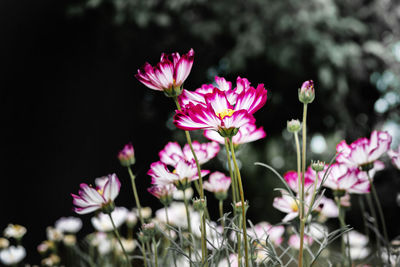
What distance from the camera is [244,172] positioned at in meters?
2.54

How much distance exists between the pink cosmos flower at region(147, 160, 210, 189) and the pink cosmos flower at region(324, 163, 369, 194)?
0.62ft

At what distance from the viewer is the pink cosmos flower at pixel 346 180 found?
0.51 metres

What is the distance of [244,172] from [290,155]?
A: 1.45 ft

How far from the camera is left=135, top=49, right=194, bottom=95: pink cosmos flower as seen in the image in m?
0.42

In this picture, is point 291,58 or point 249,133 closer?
point 249,133

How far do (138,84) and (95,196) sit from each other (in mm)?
2519

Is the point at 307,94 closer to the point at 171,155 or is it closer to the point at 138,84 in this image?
the point at 171,155

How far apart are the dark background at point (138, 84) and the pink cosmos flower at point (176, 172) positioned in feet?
6.12

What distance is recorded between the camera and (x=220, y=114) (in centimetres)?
40

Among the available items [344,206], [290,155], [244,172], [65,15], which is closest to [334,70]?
[290,155]

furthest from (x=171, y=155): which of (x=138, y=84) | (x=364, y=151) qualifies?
(x=138, y=84)

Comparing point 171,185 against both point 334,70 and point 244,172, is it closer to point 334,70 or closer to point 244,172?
point 244,172

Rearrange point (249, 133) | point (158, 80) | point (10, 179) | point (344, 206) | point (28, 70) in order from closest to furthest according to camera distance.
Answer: point (158, 80) → point (249, 133) → point (344, 206) → point (10, 179) → point (28, 70)

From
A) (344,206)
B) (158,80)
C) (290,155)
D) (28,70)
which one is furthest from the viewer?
(290,155)
